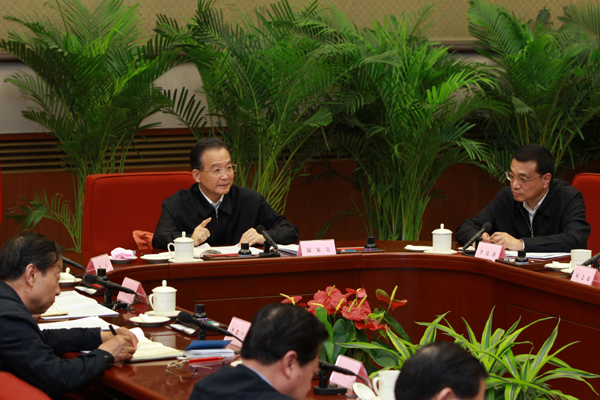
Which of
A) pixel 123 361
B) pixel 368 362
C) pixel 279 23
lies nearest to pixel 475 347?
pixel 368 362

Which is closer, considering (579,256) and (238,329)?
(238,329)

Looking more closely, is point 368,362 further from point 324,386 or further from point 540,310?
point 540,310

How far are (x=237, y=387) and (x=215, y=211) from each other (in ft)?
8.12

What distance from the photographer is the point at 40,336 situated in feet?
6.09

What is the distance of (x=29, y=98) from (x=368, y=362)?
11.6 ft

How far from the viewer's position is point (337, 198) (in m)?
5.92

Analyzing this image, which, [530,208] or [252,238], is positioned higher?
[530,208]

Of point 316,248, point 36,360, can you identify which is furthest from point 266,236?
point 36,360

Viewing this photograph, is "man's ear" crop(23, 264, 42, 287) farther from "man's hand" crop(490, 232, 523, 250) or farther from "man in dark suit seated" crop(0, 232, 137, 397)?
"man's hand" crop(490, 232, 523, 250)

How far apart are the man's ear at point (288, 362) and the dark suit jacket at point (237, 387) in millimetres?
38

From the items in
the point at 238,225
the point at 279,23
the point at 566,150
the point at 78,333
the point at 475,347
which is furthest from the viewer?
the point at 566,150

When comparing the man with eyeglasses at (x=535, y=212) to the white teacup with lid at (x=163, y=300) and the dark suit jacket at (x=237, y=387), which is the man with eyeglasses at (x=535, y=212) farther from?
the dark suit jacket at (x=237, y=387)

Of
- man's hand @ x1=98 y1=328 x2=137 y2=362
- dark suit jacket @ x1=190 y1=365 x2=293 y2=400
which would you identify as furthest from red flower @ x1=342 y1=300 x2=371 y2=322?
dark suit jacket @ x1=190 y1=365 x2=293 y2=400

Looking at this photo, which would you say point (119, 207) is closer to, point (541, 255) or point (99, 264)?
point (99, 264)
